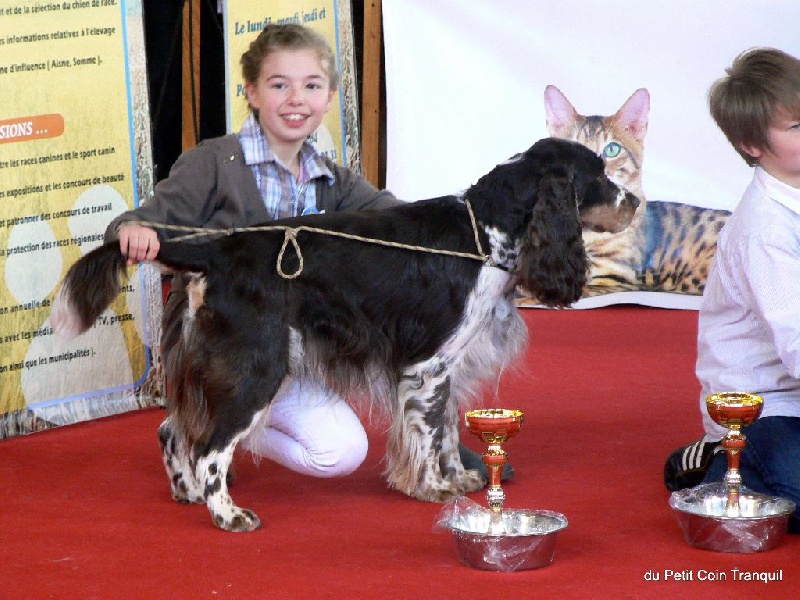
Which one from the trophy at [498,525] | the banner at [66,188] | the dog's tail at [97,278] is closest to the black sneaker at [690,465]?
the trophy at [498,525]

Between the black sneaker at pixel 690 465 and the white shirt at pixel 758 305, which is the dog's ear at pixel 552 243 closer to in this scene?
the white shirt at pixel 758 305

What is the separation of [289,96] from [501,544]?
151 centimetres

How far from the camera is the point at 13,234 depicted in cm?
419

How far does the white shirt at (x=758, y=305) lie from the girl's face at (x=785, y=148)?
5 cm

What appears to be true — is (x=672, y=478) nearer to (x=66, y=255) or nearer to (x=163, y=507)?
(x=163, y=507)

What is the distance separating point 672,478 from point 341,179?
4.37ft

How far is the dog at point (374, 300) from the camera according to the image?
3105 mm

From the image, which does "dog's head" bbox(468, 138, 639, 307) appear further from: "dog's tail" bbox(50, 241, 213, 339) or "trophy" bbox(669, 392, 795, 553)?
"dog's tail" bbox(50, 241, 213, 339)

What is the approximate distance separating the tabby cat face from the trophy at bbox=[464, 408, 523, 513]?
3.87 metres

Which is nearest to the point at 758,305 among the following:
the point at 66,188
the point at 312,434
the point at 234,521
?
the point at 312,434

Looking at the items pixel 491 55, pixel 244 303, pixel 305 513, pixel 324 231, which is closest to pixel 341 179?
pixel 324 231

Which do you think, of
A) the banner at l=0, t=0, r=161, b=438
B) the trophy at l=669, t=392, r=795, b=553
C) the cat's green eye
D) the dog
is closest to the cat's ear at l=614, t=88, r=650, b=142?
the cat's green eye

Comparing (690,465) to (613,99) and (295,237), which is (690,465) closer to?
(295,237)

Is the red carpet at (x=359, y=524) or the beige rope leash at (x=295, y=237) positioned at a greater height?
the beige rope leash at (x=295, y=237)
